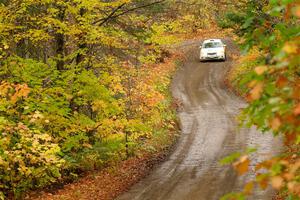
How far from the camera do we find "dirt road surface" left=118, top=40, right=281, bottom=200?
1314 centimetres

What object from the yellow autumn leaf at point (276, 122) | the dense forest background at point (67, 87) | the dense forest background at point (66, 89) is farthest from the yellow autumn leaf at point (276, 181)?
the dense forest background at point (67, 87)

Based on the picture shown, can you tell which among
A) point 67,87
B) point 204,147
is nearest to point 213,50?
point 204,147

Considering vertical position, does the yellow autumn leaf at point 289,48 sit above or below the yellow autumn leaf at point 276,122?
above

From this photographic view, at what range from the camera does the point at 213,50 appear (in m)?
37.5

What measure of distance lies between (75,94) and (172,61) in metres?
24.9

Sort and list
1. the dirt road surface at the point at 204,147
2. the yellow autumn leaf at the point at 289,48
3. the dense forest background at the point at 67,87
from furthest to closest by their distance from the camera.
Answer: the dirt road surface at the point at 204,147, the dense forest background at the point at 67,87, the yellow autumn leaf at the point at 289,48

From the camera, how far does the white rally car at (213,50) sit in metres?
37.3

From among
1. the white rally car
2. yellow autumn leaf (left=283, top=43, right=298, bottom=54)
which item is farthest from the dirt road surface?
the white rally car

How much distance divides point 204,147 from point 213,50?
67.0ft

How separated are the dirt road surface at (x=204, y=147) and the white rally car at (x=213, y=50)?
4.58 meters

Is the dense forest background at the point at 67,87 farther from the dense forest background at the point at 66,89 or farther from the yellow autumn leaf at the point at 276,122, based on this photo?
the yellow autumn leaf at the point at 276,122

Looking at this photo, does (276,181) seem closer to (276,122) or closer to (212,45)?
(276,122)

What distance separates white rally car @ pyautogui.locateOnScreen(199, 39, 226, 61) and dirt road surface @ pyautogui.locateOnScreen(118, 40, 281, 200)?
15.0 ft

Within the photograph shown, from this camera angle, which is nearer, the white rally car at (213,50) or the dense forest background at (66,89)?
the dense forest background at (66,89)
